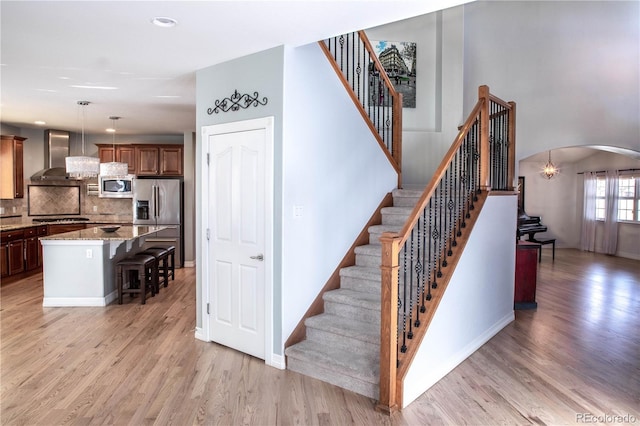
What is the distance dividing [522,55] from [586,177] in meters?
6.11

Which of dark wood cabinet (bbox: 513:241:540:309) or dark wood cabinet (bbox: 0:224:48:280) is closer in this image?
dark wood cabinet (bbox: 513:241:540:309)

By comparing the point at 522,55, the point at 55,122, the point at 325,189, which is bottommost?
the point at 325,189

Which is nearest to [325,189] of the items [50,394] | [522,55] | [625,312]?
[50,394]

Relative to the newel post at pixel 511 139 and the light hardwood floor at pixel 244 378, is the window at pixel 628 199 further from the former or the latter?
the newel post at pixel 511 139

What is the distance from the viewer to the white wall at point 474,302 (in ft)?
11.0

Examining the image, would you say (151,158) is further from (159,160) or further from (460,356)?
(460,356)

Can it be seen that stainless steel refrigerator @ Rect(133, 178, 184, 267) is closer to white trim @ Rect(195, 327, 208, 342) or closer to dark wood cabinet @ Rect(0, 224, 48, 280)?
dark wood cabinet @ Rect(0, 224, 48, 280)

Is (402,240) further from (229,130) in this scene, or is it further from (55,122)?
(55,122)

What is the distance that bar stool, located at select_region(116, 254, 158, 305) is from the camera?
19.1 ft

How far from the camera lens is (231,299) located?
4145 mm

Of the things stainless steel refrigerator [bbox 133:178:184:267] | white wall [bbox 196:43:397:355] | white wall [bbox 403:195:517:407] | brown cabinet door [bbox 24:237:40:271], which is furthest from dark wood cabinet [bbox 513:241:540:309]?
brown cabinet door [bbox 24:237:40:271]

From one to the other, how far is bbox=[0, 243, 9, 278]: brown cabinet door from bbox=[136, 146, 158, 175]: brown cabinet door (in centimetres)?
263

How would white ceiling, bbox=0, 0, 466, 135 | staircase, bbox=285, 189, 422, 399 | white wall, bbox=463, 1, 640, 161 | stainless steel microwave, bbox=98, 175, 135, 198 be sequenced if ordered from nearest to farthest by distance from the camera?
white ceiling, bbox=0, 0, 466, 135 → staircase, bbox=285, 189, 422, 399 → white wall, bbox=463, 1, 640, 161 → stainless steel microwave, bbox=98, 175, 135, 198

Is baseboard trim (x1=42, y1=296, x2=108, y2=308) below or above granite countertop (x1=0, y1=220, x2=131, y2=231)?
below
